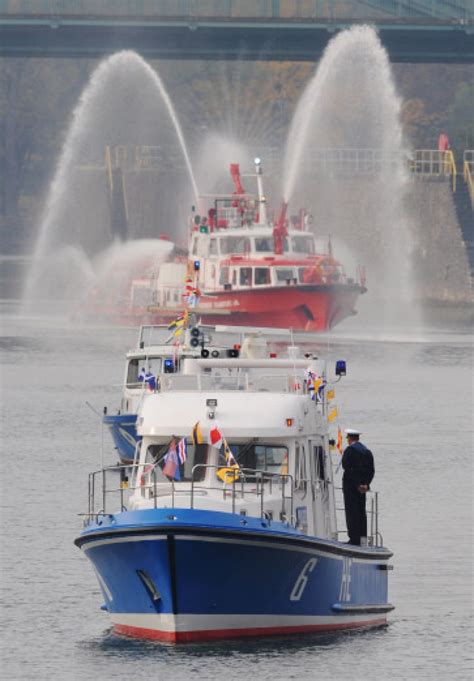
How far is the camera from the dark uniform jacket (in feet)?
106

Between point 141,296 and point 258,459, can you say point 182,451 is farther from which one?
point 141,296

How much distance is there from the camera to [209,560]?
29.6 m

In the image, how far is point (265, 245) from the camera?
9344 cm

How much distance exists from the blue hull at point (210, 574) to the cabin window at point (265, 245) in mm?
61721

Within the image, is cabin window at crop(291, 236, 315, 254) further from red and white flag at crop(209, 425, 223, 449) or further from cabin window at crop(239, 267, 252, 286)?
red and white flag at crop(209, 425, 223, 449)

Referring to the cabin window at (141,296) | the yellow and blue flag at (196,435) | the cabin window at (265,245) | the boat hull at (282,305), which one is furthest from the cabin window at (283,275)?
the yellow and blue flag at (196,435)

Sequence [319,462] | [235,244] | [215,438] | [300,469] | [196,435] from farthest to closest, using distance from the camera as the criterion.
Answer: [235,244]
[319,462]
[300,469]
[196,435]
[215,438]

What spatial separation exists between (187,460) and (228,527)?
1.86 metres

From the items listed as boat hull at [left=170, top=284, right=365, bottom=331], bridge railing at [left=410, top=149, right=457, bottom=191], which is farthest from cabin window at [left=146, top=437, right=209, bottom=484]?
bridge railing at [left=410, top=149, right=457, bottom=191]

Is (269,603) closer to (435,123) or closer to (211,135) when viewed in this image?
(211,135)

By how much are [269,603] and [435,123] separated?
410 ft

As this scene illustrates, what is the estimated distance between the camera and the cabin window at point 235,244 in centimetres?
9250

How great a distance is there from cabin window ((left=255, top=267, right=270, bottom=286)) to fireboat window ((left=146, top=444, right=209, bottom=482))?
61.4 m

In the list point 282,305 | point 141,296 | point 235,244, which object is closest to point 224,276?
A: point 235,244
